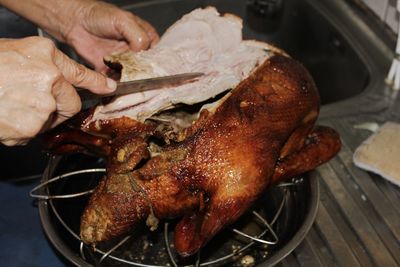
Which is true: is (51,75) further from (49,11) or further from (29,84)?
(49,11)

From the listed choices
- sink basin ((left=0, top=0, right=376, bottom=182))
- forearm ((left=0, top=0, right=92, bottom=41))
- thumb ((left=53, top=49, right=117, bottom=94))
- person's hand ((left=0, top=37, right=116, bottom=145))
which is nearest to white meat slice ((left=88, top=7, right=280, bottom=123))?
thumb ((left=53, top=49, right=117, bottom=94))

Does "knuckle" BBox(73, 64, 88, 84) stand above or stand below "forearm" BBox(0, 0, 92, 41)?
above

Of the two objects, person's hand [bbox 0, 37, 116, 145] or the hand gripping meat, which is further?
the hand gripping meat

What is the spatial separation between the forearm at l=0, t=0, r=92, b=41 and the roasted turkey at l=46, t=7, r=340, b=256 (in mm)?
356

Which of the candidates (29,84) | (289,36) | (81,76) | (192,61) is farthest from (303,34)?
(29,84)

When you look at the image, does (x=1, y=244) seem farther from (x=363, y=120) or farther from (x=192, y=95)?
(x=363, y=120)

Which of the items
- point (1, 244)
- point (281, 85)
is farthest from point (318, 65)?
point (1, 244)

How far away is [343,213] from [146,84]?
63 cm

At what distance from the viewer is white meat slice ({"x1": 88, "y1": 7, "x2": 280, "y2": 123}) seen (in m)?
1.20

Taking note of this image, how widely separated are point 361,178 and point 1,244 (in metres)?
1.04

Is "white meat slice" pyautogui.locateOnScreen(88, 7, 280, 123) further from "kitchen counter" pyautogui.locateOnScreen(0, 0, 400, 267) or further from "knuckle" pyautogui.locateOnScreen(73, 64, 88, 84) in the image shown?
"kitchen counter" pyautogui.locateOnScreen(0, 0, 400, 267)

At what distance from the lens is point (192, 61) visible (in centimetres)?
134

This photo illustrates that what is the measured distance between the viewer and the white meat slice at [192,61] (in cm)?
120

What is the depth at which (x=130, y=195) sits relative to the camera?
3.64ft
